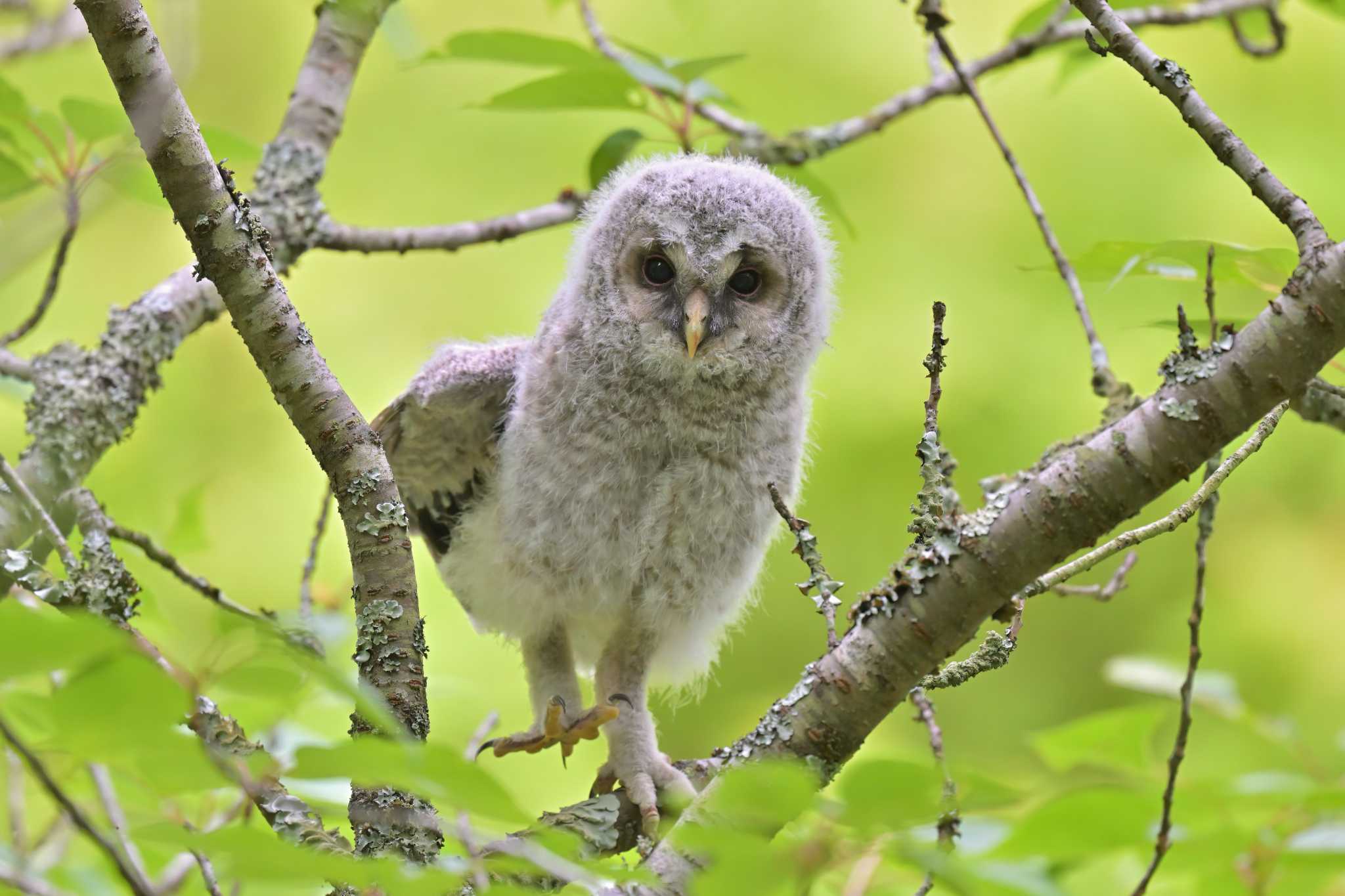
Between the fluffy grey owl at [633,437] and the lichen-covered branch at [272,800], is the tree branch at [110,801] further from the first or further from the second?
the fluffy grey owl at [633,437]

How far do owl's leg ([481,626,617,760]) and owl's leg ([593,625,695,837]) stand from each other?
0.06m

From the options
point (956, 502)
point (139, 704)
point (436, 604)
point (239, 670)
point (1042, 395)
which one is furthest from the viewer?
point (1042, 395)

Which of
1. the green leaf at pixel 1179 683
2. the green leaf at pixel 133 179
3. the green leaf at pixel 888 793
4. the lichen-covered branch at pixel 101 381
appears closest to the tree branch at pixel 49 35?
the lichen-covered branch at pixel 101 381

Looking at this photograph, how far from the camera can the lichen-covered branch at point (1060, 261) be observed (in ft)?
6.05

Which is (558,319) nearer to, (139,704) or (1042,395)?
(139,704)

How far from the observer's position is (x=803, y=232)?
2.37m

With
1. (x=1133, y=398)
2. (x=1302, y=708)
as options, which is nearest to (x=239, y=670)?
(x=1133, y=398)

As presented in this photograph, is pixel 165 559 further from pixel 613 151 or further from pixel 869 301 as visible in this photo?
pixel 869 301

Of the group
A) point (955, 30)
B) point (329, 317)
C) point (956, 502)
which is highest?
point (955, 30)

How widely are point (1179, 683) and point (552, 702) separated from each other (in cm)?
103

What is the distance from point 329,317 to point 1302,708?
3.13 metres

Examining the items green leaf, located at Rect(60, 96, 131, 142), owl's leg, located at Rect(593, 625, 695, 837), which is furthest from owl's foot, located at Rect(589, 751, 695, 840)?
green leaf, located at Rect(60, 96, 131, 142)

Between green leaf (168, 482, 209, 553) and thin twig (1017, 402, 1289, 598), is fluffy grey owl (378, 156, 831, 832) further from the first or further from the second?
thin twig (1017, 402, 1289, 598)

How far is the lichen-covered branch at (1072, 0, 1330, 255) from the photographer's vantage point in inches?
49.7
